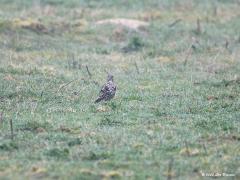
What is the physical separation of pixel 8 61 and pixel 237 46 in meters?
9.12

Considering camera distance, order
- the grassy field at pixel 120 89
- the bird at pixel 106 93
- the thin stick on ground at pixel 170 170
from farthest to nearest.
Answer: the bird at pixel 106 93
the grassy field at pixel 120 89
the thin stick on ground at pixel 170 170

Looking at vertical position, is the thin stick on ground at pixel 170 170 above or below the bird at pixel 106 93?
below

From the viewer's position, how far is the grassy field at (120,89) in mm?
12991

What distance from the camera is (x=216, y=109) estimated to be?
1756 centimetres

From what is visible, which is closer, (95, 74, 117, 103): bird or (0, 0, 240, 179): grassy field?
(0, 0, 240, 179): grassy field

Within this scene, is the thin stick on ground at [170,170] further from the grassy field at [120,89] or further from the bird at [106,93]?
the bird at [106,93]

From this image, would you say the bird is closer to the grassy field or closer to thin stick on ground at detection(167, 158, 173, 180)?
the grassy field

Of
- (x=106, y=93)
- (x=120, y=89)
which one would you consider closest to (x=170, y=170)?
(x=106, y=93)

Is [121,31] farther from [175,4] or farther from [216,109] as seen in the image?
[216,109]

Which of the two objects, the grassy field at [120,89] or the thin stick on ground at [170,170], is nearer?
the thin stick on ground at [170,170]

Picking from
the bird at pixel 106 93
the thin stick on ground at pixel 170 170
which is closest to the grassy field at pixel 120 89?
the thin stick on ground at pixel 170 170

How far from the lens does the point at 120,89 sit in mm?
20281

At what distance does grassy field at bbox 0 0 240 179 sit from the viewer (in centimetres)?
1299

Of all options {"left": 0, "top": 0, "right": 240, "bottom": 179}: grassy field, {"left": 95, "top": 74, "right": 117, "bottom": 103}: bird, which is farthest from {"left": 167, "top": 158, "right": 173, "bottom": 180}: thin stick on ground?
{"left": 95, "top": 74, "right": 117, "bottom": 103}: bird
